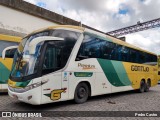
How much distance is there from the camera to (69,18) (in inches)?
787

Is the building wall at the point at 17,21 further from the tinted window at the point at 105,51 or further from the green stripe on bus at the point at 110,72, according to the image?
the green stripe on bus at the point at 110,72

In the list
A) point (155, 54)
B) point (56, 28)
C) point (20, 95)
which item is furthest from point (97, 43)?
point (155, 54)

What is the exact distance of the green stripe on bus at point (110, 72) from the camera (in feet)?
35.0

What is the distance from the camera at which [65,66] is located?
27.3 ft

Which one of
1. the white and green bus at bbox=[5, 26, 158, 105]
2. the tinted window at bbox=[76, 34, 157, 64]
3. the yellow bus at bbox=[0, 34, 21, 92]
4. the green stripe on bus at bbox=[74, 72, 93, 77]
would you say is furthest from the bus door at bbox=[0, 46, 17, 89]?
the green stripe on bus at bbox=[74, 72, 93, 77]

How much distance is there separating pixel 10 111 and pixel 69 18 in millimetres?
13979

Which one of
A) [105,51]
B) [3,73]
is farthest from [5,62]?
[105,51]

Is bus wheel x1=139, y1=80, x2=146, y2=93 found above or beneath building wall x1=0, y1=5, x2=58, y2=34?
beneath

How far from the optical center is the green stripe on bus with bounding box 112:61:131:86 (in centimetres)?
1181

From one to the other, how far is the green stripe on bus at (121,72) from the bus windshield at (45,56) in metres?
3.86

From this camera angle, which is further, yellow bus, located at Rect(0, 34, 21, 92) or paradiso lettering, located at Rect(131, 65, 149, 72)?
paradiso lettering, located at Rect(131, 65, 149, 72)

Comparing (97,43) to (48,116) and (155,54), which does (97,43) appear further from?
(155,54)

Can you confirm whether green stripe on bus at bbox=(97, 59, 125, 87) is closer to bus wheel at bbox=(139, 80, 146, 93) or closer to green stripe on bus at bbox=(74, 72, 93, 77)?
green stripe on bus at bbox=(74, 72, 93, 77)

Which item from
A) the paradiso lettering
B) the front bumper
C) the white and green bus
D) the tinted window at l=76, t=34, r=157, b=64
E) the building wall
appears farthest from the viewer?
the building wall
